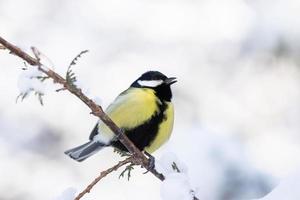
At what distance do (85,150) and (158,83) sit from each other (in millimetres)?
495

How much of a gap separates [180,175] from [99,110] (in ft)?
0.47

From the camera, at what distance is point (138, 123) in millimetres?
2199

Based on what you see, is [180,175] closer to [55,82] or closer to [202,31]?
[55,82]

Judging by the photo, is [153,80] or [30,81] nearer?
[30,81]

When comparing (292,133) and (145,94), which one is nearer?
(145,94)

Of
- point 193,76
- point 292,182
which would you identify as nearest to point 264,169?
point 292,182

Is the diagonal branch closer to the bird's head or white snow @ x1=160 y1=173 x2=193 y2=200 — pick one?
white snow @ x1=160 y1=173 x2=193 y2=200

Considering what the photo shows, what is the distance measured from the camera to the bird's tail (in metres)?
2.10

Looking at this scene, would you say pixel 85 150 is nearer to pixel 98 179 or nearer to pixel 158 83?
pixel 158 83

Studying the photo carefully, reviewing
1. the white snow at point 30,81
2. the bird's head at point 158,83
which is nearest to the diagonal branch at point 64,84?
the white snow at point 30,81

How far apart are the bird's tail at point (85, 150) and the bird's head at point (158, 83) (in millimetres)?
334

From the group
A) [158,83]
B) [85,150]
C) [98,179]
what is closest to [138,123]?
[85,150]

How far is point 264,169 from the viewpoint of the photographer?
3154mm

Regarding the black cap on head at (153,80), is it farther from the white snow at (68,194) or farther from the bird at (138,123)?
the white snow at (68,194)
